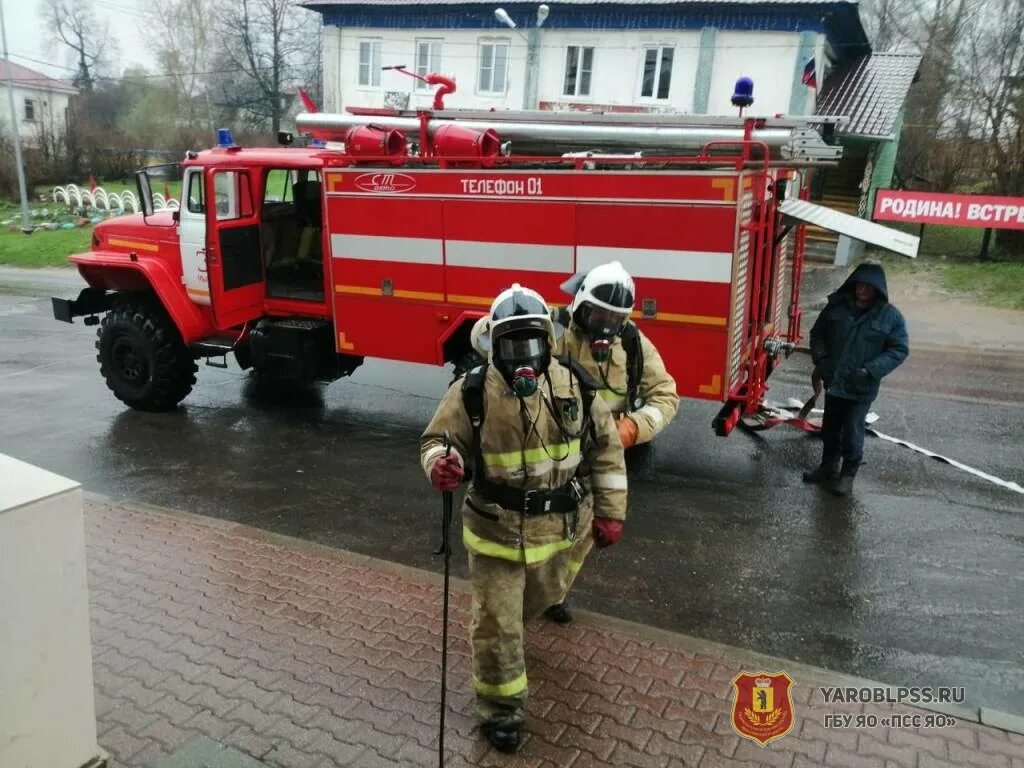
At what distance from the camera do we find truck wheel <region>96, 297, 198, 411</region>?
7703 millimetres

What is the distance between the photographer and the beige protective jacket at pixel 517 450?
3135 millimetres

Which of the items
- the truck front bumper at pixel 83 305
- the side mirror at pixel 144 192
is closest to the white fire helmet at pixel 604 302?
the side mirror at pixel 144 192

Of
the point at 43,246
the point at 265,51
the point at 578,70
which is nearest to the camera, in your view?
the point at 43,246

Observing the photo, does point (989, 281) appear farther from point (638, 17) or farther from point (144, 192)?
point (144, 192)

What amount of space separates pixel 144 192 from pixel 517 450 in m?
5.97

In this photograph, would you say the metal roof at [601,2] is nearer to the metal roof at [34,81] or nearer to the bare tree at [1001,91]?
the bare tree at [1001,91]

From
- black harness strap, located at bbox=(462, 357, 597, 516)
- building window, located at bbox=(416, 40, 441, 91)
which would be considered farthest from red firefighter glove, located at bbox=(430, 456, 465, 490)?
building window, located at bbox=(416, 40, 441, 91)

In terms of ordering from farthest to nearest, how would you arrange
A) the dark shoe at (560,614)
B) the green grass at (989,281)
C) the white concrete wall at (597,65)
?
the white concrete wall at (597,65), the green grass at (989,281), the dark shoe at (560,614)

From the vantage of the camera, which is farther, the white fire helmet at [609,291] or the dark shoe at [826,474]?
the dark shoe at [826,474]

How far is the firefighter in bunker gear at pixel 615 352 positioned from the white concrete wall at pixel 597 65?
739 inches

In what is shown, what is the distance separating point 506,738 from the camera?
3.18 metres

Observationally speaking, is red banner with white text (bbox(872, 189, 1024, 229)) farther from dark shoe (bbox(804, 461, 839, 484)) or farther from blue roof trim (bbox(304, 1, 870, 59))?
dark shoe (bbox(804, 461, 839, 484))

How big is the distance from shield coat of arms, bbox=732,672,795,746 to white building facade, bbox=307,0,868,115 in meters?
19.2

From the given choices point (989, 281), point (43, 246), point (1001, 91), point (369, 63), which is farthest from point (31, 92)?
point (989, 281)
